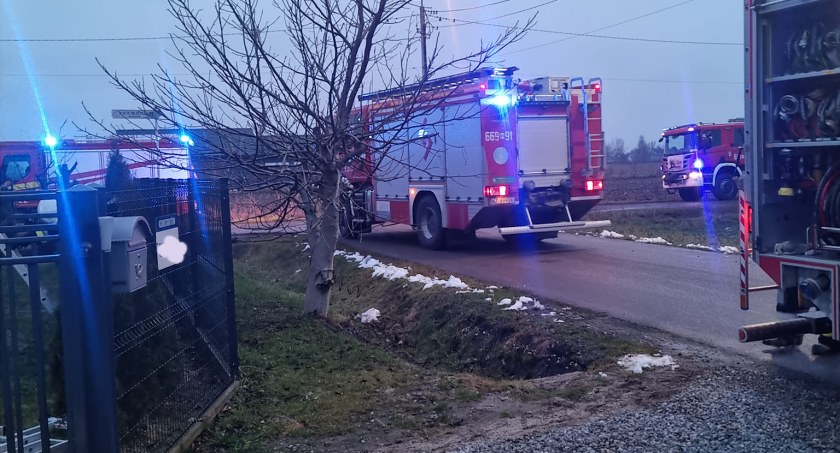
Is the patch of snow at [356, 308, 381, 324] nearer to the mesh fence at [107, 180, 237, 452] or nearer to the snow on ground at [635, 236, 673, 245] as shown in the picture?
the mesh fence at [107, 180, 237, 452]

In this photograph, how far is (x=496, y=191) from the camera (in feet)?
48.3

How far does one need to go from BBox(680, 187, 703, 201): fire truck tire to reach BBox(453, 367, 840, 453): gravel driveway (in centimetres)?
2774

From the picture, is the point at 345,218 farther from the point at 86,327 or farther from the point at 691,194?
the point at 691,194

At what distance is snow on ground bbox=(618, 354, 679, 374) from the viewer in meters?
6.82

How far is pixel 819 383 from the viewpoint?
6.10m

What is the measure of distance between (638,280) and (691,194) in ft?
74.7

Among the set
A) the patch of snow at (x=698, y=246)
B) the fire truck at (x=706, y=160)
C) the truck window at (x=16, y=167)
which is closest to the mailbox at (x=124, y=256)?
the patch of snow at (x=698, y=246)

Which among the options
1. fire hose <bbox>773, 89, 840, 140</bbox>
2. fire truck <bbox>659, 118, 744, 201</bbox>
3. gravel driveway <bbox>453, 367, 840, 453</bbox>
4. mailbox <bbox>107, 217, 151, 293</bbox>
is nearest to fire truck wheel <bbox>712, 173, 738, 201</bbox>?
fire truck <bbox>659, 118, 744, 201</bbox>

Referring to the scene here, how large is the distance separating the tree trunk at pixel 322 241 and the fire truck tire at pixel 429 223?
705 centimetres

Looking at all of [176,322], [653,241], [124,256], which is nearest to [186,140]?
[176,322]

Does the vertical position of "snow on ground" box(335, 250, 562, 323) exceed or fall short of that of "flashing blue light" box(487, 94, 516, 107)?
it falls short

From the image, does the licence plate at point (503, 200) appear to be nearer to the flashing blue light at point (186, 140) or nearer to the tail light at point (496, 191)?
the tail light at point (496, 191)

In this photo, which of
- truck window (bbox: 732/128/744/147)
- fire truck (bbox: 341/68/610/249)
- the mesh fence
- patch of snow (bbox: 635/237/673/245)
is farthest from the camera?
patch of snow (bbox: 635/237/673/245)

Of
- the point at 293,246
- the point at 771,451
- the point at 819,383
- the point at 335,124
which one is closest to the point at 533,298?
the point at 335,124
